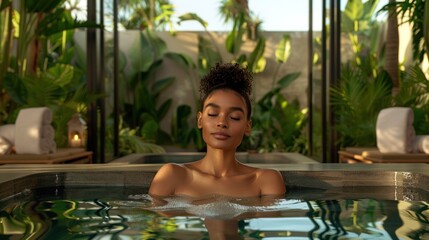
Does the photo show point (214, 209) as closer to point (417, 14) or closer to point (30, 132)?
point (30, 132)

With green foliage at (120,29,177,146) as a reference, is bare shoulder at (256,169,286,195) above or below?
below

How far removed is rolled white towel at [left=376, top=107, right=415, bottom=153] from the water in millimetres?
1946

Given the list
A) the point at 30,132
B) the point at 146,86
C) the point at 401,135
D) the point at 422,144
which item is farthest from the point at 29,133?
the point at 146,86

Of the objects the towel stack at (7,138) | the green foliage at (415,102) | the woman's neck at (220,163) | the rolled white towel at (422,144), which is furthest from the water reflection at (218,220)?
the green foliage at (415,102)

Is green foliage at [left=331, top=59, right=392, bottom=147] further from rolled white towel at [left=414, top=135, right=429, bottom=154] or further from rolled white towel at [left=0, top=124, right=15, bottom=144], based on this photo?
rolled white towel at [left=0, top=124, right=15, bottom=144]

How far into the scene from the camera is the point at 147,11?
49.1ft

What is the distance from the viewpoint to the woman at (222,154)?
2.72 meters

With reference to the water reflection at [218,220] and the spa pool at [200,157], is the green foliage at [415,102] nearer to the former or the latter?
the spa pool at [200,157]

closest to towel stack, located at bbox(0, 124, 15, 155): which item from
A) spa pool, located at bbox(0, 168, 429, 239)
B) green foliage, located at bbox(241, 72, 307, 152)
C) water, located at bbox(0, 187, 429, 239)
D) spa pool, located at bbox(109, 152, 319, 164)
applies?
spa pool, located at bbox(0, 168, 429, 239)

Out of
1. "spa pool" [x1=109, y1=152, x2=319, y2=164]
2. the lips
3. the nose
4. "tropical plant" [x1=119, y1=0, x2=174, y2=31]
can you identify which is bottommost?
"spa pool" [x1=109, y1=152, x2=319, y2=164]

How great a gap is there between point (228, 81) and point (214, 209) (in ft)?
1.77

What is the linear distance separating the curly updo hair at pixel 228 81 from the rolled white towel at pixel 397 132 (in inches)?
97.8

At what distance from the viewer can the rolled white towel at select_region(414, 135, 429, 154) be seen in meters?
4.95

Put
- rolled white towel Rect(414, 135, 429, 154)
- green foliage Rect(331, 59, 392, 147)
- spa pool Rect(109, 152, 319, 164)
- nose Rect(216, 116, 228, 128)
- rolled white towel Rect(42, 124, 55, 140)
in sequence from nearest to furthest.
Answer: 1. nose Rect(216, 116, 228, 128)
2. rolled white towel Rect(414, 135, 429, 154)
3. rolled white towel Rect(42, 124, 55, 140)
4. green foliage Rect(331, 59, 392, 147)
5. spa pool Rect(109, 152, 319, 164)
